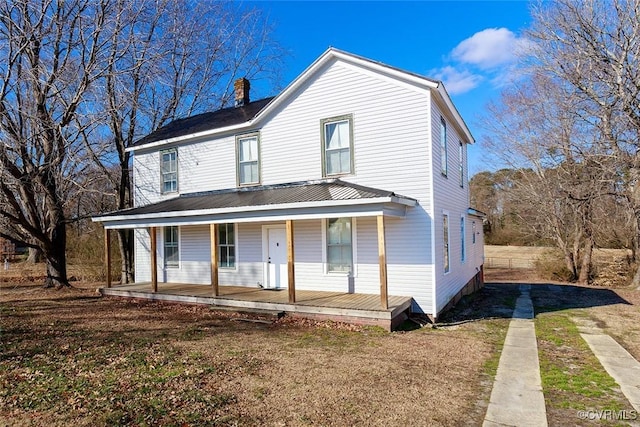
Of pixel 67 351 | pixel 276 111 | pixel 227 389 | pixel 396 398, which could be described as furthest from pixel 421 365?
pixel 276 111

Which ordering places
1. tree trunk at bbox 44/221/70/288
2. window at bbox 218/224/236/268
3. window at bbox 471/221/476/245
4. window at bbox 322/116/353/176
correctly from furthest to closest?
window at bbox 471/221/476/245 < tree trunk at bbox 44/221/70/288 < window at bbox 218/224/236/268 < window at bbox 322/116/353/176

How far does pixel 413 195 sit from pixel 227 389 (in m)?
6.40

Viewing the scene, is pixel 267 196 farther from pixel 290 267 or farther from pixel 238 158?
pixel 238 158

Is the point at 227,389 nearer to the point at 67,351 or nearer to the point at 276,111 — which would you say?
the point at 67,351

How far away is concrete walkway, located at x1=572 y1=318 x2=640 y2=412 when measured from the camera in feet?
16.9

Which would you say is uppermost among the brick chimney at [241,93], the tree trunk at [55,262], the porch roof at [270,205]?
the brick chimney at [241,93]

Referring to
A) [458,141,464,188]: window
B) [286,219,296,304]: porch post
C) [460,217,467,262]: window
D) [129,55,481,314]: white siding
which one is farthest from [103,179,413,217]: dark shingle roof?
[458,141,464,188]: window

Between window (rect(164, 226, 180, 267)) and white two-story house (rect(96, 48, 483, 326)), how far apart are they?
0.04m

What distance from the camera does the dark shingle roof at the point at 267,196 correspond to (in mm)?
9040

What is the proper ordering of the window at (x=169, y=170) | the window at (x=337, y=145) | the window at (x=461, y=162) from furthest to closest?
the window at (x=169, y=170) < the window at (x=461, y=162) < the window at (x=337, y=145)

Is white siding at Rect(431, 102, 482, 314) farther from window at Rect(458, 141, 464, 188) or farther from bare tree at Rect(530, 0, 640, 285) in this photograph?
bare tree at Rect(530, 0, 640, 285)

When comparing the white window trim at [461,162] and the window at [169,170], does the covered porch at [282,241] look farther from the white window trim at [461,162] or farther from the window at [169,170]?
the white window trim at [461,162]

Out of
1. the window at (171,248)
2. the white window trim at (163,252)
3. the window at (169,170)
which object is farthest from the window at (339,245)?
the window at (169,170)

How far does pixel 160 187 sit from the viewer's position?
14172 mm
